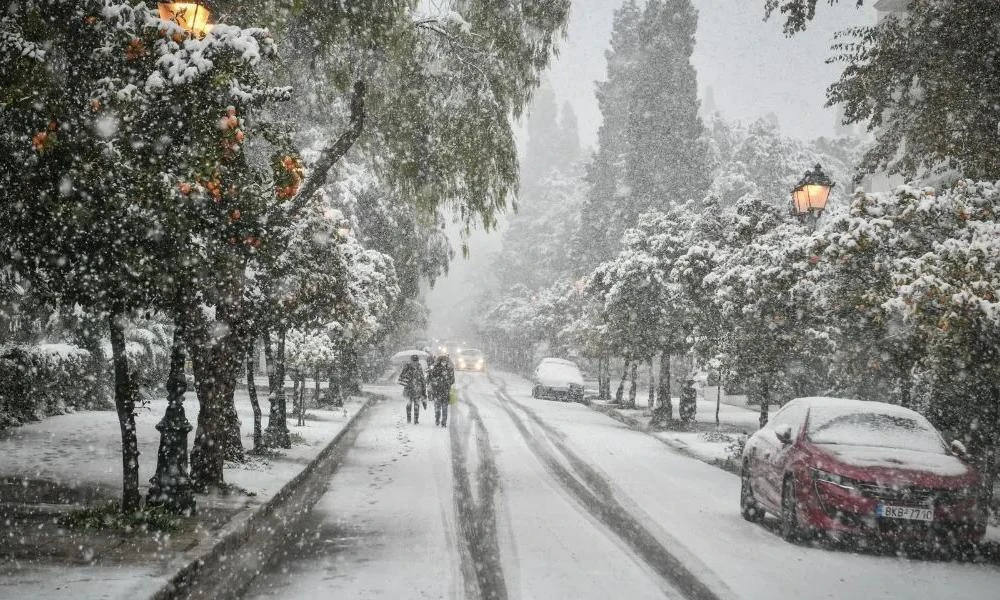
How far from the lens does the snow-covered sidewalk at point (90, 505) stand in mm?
5938

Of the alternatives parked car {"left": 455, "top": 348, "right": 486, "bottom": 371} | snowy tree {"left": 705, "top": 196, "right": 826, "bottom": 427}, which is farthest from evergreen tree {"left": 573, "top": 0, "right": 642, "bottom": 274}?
snowy tree {"left": 705, "top": 196, "right": 826, "bottom": 427}

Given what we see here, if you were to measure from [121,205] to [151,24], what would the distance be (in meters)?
1.54

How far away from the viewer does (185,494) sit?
8.52 metres

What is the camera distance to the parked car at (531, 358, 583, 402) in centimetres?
3438

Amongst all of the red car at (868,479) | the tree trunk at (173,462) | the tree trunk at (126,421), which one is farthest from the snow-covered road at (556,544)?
the tree trunk at (126,421)

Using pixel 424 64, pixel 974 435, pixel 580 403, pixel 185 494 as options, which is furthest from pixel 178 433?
pixel 580 403

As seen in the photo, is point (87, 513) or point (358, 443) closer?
point (87, 513)

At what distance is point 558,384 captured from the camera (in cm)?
3431

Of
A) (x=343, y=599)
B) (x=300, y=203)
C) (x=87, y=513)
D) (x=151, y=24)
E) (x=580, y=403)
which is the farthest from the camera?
(x=580, y=403)

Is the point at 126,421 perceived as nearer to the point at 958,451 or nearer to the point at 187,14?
the point at 187,14

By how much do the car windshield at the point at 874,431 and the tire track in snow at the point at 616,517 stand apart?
7.66 ft

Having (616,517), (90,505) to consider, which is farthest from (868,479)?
(90,505)

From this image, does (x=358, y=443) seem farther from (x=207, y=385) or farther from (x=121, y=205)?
(x=121, y=205)

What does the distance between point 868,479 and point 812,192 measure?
6.22 metres
